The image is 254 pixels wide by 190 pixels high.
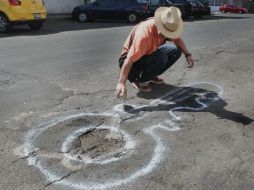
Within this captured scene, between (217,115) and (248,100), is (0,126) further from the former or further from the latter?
(248,100)

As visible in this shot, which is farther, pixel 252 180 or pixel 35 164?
pixel 35 164

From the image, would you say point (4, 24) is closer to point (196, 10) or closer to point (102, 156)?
point (102, 156)

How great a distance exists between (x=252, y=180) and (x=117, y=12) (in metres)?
17.9

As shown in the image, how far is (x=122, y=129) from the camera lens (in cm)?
488

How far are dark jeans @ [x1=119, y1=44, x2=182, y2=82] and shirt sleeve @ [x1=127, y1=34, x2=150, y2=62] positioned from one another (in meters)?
0.56

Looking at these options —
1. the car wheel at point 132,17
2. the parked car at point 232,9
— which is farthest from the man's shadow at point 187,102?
the parked car at point 232,9

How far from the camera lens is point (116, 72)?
304 inches

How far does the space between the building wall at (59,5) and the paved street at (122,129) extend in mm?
15722

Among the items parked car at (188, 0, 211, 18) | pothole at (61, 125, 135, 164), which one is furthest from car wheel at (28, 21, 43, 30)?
parked car at (188, 0, 211, 18)

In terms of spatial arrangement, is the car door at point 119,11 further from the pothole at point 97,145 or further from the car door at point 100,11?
the pothole at point 97,145

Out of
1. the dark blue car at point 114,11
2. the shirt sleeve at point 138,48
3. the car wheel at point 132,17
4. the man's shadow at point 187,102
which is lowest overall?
the car wheel at point 132,17

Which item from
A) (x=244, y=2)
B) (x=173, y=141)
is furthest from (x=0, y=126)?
(x=244, y=2)

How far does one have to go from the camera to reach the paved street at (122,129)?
3.83m

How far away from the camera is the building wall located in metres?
23.5
